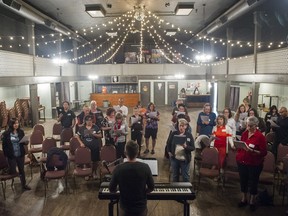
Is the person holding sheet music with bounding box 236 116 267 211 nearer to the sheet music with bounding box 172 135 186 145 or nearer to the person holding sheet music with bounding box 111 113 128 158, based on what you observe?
the sheet music with bounding box 172 135 186 145

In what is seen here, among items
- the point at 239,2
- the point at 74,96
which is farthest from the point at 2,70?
the point at 74,96

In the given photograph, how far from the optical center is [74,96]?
18234 millimetres

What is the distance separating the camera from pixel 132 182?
2.56 metres

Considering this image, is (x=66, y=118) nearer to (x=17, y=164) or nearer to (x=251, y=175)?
(x=17, y=164)

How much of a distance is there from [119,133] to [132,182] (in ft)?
10.3

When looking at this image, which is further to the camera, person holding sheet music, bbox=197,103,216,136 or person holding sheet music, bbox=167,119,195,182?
person holding sheet music, bbox=197,103,216,136

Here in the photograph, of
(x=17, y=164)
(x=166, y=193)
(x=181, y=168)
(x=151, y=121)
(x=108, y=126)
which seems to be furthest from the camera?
(x=151, y=121)

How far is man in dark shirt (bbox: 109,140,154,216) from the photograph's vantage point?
2.56 meters

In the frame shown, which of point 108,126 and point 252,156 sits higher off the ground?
point 108,126

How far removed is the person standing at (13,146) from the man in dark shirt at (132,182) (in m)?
3.18

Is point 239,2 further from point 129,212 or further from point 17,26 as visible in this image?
point 17,26

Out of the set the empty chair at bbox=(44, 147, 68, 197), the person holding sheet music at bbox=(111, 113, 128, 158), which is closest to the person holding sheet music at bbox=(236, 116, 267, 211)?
the person holding sheet music at bbox=(111, 113, 128, 158)

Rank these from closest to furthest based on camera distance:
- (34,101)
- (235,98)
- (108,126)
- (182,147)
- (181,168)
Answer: (182,147), (181,168), (108,126), (34,101), (235,98)

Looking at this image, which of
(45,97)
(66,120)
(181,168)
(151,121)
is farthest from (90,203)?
(45,97)
